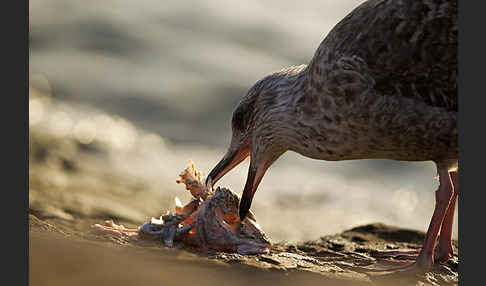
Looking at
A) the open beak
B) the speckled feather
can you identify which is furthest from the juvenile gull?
the open beak

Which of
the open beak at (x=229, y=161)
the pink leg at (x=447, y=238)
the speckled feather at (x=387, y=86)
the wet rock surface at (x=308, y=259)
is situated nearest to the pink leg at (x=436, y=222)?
the wet rock surface at (x=308, y=259)

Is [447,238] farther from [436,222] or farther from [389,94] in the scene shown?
[389,94]

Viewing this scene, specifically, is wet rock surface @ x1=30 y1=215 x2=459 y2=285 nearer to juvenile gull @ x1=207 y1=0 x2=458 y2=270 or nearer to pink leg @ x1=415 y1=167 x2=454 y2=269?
pink leg @ x1=415 y1=167 x2=454 y2=269

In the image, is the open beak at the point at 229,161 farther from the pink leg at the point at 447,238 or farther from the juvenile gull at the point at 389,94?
the pink leg at the point at 447,238

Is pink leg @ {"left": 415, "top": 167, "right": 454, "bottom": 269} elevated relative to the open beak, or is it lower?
lower

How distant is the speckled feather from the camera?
4.18 meters

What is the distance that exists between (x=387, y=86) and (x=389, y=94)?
0.07 m

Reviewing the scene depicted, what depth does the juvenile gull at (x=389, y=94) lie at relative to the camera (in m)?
4.19

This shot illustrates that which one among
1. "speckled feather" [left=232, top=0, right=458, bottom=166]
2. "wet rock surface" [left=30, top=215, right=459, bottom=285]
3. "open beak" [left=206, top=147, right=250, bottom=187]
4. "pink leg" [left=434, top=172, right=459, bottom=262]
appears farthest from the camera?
"open beak" [left=206, top=147, right=250, bottom=187]

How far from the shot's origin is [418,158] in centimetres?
446

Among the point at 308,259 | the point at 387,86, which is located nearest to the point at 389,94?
the point at 387,86

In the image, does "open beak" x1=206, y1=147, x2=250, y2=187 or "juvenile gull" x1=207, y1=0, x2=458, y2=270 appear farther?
"open beak" x1=206, y1=147, x2=250, y2=187

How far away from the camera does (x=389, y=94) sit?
4.25 metres

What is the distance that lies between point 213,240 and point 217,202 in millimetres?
391
